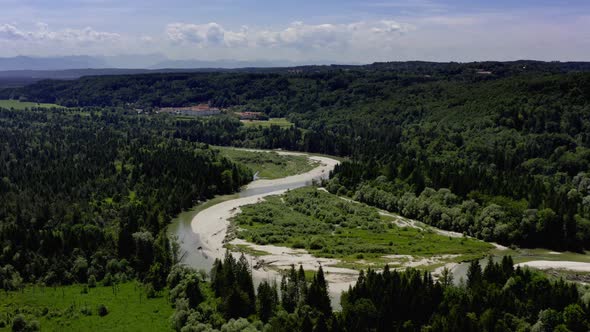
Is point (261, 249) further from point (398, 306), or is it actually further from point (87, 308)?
point (398, 306)

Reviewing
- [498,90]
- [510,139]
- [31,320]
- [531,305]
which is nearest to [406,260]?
[531,305]

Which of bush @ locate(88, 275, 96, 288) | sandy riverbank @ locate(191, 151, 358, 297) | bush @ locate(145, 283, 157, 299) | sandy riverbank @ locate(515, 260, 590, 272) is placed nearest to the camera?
bush @ locate(145, 283, 157, 299)

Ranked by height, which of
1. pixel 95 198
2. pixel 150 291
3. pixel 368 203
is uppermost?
pixel 95 198

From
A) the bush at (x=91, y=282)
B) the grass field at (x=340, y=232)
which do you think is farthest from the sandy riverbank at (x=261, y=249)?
the bush at (x=91, y=282)

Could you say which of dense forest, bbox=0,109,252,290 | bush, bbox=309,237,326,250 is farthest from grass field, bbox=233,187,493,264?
dense forest, bbox=0,109,252,290

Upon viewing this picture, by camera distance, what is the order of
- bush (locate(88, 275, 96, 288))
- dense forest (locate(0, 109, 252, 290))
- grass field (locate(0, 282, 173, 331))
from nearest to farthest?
grass field (locate(0, 282, 173, 331)) → bush (locate(88, 275, 96, 288)) → dense forest (locate(0, 109, 252, 290))

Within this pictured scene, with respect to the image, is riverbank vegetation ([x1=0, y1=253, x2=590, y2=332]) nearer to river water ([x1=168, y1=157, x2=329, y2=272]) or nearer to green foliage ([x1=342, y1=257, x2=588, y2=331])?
green foliage ([x1=342, y1=257, x2=588, y2=331])

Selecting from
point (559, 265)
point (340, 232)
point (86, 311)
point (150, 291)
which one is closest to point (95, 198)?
point (150, 291)
